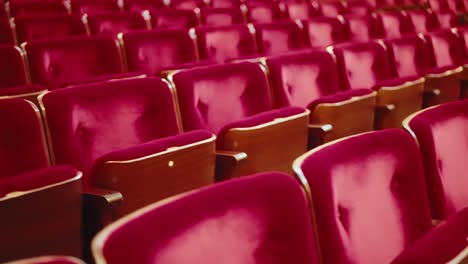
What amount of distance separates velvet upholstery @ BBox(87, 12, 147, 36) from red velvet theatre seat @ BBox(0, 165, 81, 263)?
44cm

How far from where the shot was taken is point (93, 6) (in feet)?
2.81

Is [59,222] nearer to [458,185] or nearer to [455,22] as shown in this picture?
[458,185]

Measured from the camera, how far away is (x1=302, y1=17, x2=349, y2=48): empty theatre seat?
82cm

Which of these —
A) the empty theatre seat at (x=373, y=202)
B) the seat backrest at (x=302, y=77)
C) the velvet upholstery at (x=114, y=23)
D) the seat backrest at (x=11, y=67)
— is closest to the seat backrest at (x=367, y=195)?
the empty theatre seat at (x=373, y=202)

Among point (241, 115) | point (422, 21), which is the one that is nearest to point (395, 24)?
point (422, 21)

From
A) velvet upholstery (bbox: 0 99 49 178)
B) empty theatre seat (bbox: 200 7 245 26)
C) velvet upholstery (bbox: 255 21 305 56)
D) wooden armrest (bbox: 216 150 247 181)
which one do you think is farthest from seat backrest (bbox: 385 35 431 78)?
velvet upholstery (bbox: 0 99 49 178)

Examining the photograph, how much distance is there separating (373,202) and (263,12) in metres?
0.72

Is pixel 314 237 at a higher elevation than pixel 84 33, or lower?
lower

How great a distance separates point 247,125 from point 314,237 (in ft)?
0.52

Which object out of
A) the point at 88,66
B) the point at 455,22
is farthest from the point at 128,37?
the point at 455,22

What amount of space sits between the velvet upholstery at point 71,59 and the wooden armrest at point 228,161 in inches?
7.9

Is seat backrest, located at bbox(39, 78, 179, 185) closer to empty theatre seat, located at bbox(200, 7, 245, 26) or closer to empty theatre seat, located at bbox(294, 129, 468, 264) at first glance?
empty theatre seat, located at bbox(294, 129, 468, 264)

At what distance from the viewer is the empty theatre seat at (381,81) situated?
0.56 m

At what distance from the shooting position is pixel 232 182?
0.22 m
